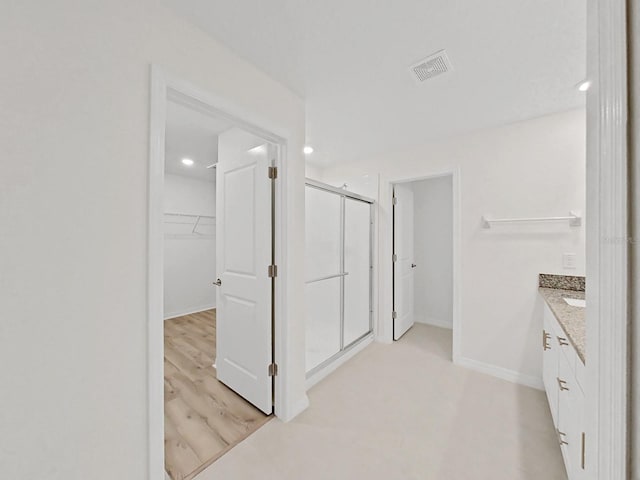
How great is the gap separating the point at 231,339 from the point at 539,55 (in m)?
2.88

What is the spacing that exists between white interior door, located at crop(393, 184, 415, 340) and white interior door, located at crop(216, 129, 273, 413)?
1891 millimetres

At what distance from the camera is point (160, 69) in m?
1.14

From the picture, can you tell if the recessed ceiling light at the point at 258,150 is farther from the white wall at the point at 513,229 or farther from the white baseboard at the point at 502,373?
the white baseboard at the point at 502,373

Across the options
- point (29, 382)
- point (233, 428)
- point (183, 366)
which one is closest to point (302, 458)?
point (233, 428)

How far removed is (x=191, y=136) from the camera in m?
2.56

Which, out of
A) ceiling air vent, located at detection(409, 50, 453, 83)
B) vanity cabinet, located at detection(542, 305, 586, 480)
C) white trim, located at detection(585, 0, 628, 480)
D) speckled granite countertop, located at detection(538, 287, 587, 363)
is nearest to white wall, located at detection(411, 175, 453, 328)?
speckled granite countertop, located at detection(538, 287, 587, 363)

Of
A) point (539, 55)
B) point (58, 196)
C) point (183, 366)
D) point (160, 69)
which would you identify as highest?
point (539, 55)

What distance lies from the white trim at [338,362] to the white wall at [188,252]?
120 inches

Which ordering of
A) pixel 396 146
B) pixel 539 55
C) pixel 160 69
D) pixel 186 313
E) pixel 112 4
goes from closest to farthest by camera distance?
pixel 112 4 → pixel 160 69 → pixel 539 55 → pixel 396 146 → pixel 186 313

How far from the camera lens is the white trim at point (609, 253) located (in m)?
0.42

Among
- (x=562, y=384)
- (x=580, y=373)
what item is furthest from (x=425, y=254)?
(x=580, y=373)

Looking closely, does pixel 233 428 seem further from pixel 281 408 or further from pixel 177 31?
pixel 177 31

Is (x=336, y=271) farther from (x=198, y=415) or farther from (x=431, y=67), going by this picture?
(x=431, y=67)

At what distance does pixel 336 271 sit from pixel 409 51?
1.87m
